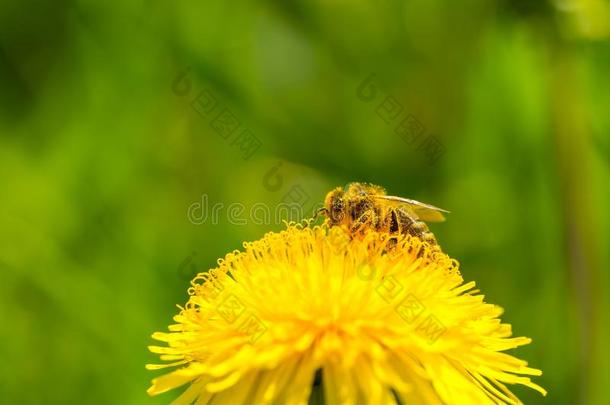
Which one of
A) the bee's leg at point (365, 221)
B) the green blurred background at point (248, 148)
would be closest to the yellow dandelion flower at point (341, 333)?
the bee's leg at point (365, 221)

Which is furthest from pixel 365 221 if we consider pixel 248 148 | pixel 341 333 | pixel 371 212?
pixel 248 148

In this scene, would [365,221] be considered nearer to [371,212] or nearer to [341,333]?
[371,212]

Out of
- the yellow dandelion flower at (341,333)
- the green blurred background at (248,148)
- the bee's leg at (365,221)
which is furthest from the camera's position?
the green blurred background at (248,148)

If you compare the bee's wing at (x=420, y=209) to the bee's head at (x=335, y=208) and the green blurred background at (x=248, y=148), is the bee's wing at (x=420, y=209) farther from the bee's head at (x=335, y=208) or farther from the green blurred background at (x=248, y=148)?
the green blurred background at (x=248, y=148)

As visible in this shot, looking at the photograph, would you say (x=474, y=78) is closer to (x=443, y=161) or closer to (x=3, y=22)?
(x=443, y=161)

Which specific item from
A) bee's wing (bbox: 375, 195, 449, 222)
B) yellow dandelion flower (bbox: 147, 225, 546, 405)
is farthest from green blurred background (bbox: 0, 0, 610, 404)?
yellow dandelion flower (bbox: 147, 225, 546, 405)

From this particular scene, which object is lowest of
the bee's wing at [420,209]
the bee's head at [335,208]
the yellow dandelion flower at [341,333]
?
the yellow dandelion flower at [341,333]

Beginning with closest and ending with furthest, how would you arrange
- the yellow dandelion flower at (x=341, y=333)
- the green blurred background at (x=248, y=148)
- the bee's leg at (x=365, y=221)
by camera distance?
the yellow dandelion flower at (x=341, y=333) → the bee's leg at (x=365, y=221) → the green blurred background at (x=248, y=148)
